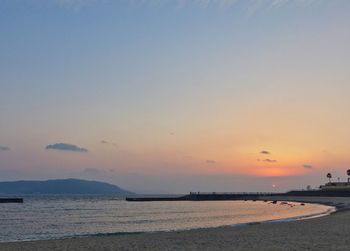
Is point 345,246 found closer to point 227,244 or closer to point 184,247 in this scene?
point 227,244

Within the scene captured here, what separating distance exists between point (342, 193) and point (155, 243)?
12293 cm

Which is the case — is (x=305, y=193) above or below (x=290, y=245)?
above

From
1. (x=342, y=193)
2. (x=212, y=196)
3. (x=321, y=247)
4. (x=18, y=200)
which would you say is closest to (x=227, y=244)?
(x=321, y=247)

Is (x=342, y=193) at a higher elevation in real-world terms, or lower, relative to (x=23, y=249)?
higher

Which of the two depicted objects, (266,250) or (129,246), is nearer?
(266,250)

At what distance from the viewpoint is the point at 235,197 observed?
609ft

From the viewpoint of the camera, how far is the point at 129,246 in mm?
24047

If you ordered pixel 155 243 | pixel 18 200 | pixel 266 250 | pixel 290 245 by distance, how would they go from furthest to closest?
pixel 18 200 < pixel 155 243 < pixel 290 245 < pixel 266 250

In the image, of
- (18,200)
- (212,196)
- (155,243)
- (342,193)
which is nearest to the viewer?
(155,243)

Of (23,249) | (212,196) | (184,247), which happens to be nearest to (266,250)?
(184,247)

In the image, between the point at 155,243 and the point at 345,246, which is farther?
the point at 155,243

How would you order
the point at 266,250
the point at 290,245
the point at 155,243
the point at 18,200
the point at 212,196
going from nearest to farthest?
1. the point at 266,250
2. the point at 290,245
3. the point at 155,243
4. the point at 18,200
5. the point at 212,196

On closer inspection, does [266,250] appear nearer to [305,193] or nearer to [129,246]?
[129,246]

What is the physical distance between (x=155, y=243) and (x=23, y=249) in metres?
6.63
